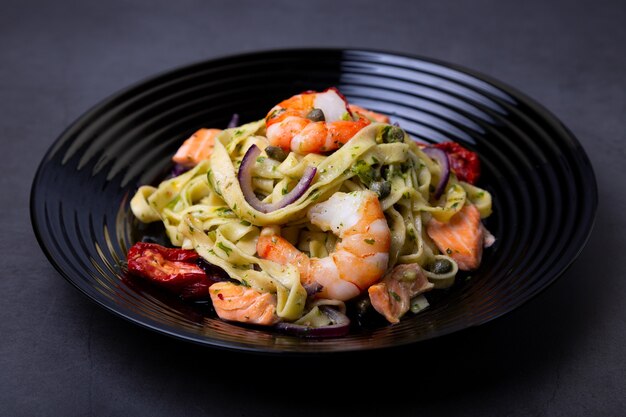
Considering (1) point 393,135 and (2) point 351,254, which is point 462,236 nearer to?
(1) point 393,135

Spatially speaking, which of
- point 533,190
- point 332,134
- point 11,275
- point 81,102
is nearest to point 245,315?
point 332,134

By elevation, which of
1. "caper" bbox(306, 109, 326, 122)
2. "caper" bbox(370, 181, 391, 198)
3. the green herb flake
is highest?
"caper" bbox(306, 109, 326, 122)

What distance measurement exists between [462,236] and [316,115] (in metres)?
1.62

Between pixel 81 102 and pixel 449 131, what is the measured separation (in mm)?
4470

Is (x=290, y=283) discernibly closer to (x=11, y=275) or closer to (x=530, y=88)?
(x=11, y=275)

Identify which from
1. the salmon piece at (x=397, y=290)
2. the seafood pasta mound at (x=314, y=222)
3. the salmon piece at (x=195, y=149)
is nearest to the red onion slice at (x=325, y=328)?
the seafood pasta mound at (x=314, y=222)

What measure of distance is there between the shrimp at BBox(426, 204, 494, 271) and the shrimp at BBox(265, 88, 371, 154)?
113 centimetres

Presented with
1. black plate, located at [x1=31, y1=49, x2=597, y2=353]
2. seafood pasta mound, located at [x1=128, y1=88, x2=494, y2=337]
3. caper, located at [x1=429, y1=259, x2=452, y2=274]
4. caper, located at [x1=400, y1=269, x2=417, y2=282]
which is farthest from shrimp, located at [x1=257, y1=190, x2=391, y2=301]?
caper, located at [x1=429, y1=259, x2=452, y2=274]

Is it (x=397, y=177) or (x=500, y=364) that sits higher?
(x=397, y=177)

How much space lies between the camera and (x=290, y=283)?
6371 millimetres

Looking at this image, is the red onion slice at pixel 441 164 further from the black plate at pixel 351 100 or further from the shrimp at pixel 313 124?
the shrimp at pixel 313 124

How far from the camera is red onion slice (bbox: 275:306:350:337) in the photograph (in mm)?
6109

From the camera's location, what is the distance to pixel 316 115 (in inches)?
281

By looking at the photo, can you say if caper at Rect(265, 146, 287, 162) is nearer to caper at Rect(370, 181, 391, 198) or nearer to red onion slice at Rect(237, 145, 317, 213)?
red onion slice at Rect(237, 145, 317, 213)
